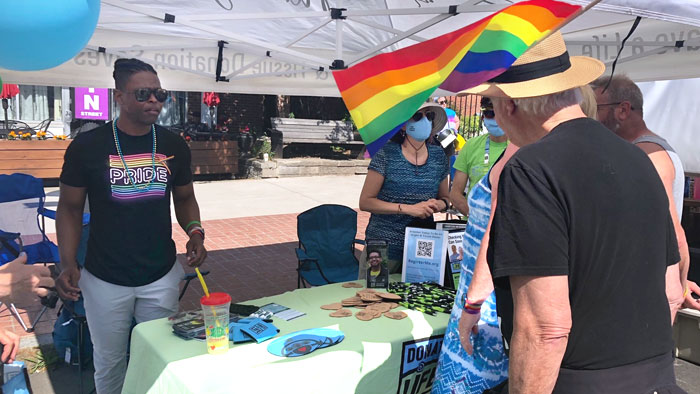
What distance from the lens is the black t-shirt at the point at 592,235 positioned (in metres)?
1.30

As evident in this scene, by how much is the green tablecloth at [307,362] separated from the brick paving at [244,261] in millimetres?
2647

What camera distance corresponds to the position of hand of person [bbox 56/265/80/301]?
9.01 feet

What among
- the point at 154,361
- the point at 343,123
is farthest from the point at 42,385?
the point at 343,123

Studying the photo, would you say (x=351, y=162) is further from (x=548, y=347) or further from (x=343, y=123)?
(x=548, y=347)

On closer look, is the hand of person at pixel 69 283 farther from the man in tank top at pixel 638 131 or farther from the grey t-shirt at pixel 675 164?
the grey t-shirt at pixel 675 164

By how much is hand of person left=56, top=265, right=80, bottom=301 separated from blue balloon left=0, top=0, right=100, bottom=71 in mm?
1057

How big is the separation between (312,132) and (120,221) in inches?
463

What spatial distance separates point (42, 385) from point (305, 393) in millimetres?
2453

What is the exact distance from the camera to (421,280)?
321 cm

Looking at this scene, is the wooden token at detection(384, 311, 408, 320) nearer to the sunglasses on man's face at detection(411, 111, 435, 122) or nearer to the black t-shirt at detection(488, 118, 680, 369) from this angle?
the black t-shirt at detection(488, 118, 680, 369)

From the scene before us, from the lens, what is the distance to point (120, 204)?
8.84 ft

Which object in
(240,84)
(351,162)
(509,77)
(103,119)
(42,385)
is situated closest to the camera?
(509,77)

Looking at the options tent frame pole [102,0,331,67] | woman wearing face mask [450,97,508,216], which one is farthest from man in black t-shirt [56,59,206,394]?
woman wearing face mask [450,97,508,216]

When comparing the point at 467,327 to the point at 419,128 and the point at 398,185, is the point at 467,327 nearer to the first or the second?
the point at 398,185
